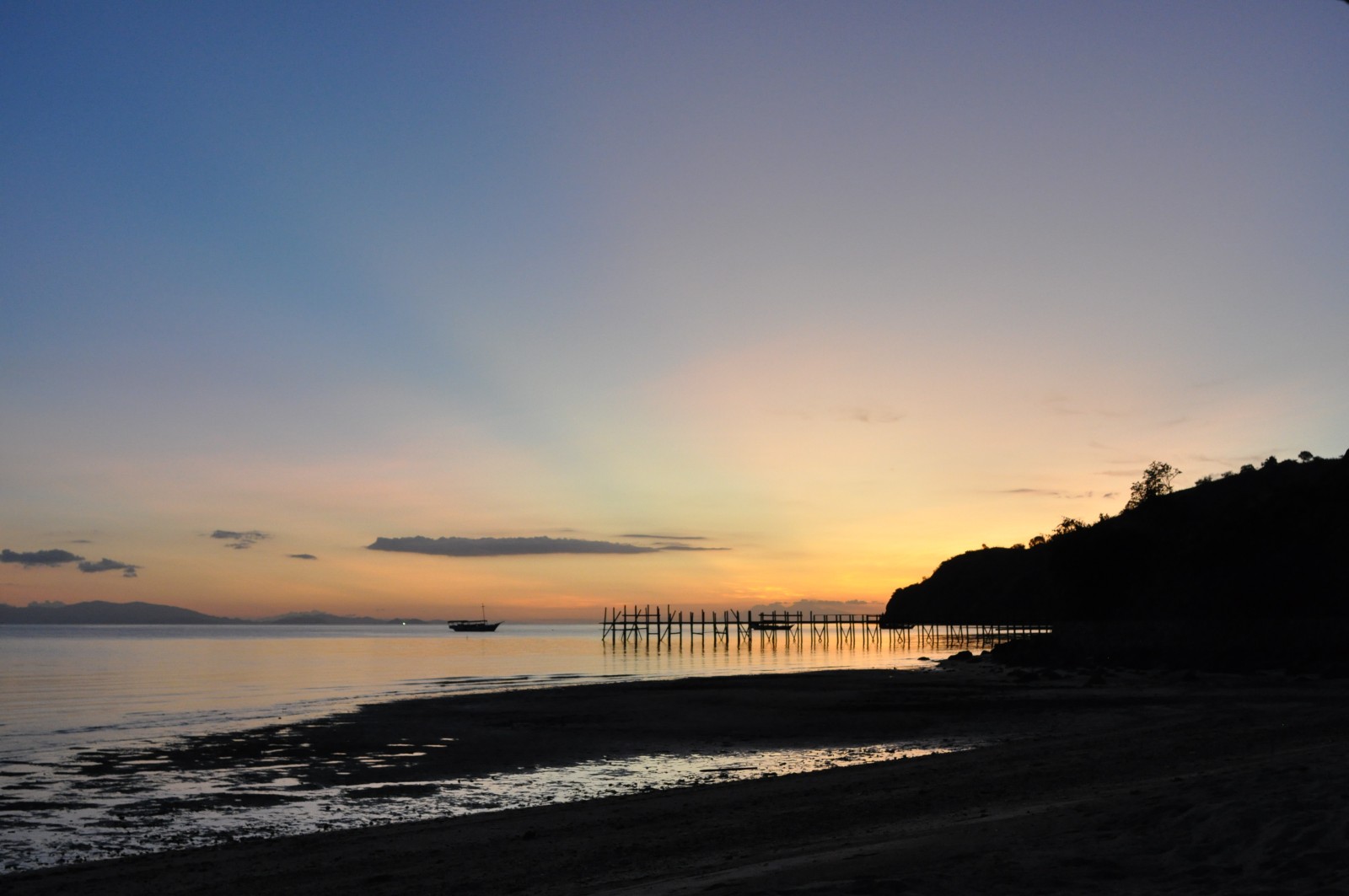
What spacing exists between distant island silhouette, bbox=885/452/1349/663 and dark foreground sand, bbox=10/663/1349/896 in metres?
34.8

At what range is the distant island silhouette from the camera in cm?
5773

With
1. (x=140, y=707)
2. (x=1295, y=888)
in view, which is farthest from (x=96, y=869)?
(x=140, y=707)

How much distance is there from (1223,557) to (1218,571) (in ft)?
3.68

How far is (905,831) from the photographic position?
11680mm

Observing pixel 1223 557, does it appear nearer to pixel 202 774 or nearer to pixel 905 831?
pixel 905 831

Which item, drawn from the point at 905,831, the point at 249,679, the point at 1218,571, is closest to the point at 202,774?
the point at 905,831

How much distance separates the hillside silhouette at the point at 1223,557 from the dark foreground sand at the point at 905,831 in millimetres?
42596

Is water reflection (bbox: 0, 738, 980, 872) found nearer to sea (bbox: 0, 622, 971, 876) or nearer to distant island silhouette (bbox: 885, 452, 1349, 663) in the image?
sea (bbox: 0, 622, 971, 876)

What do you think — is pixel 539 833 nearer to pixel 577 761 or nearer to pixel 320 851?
pixel 320 851

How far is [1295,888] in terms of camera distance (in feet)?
23.9

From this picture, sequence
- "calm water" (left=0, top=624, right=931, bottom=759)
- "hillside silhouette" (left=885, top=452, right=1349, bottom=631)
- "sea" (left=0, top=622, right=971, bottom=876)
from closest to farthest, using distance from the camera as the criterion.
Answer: "sea" (left=0, top=622, right=971, bottom=876) → "calm water" (left=0, top=624, right=931, bottom=759) → "hillside silhouette" (left=885, top=452, right=1349, bottom=631)

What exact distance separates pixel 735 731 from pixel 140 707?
25.7 metres

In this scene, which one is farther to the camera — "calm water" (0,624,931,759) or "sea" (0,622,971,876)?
"calm water" (0,624,931,759)

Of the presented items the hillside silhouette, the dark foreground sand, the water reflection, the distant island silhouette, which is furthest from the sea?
the hillside silhouette
